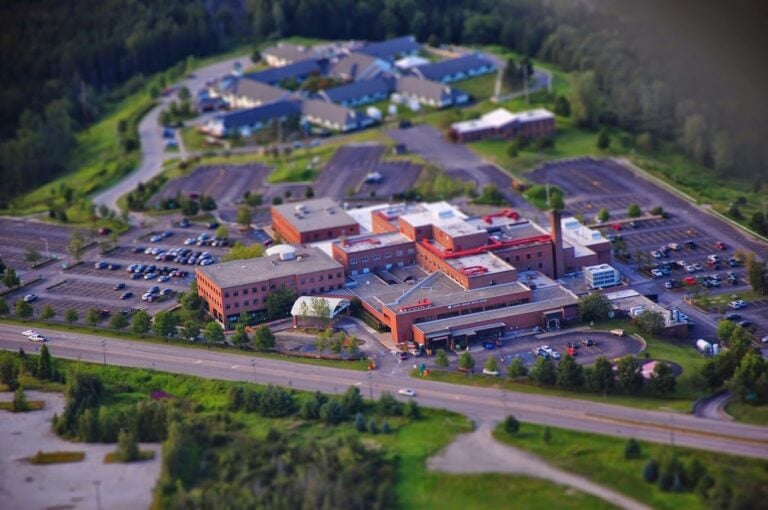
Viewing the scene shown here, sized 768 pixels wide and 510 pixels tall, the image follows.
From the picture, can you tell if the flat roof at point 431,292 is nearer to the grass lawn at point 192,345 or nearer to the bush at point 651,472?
the grass lawn at point 192,345

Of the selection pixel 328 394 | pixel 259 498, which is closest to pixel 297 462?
pixel 259 498

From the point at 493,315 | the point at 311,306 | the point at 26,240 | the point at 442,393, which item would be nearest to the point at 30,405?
the point at 311,306

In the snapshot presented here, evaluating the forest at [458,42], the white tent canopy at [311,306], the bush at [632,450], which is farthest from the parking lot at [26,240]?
the bush at [632,450]

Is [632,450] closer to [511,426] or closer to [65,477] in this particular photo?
[511,426]

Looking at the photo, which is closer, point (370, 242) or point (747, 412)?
point (747, 412)

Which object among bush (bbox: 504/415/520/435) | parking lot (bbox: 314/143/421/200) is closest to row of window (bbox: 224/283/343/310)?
parking lot (bbox: 314/143/421/200)

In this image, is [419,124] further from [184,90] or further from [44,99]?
[44,99]
